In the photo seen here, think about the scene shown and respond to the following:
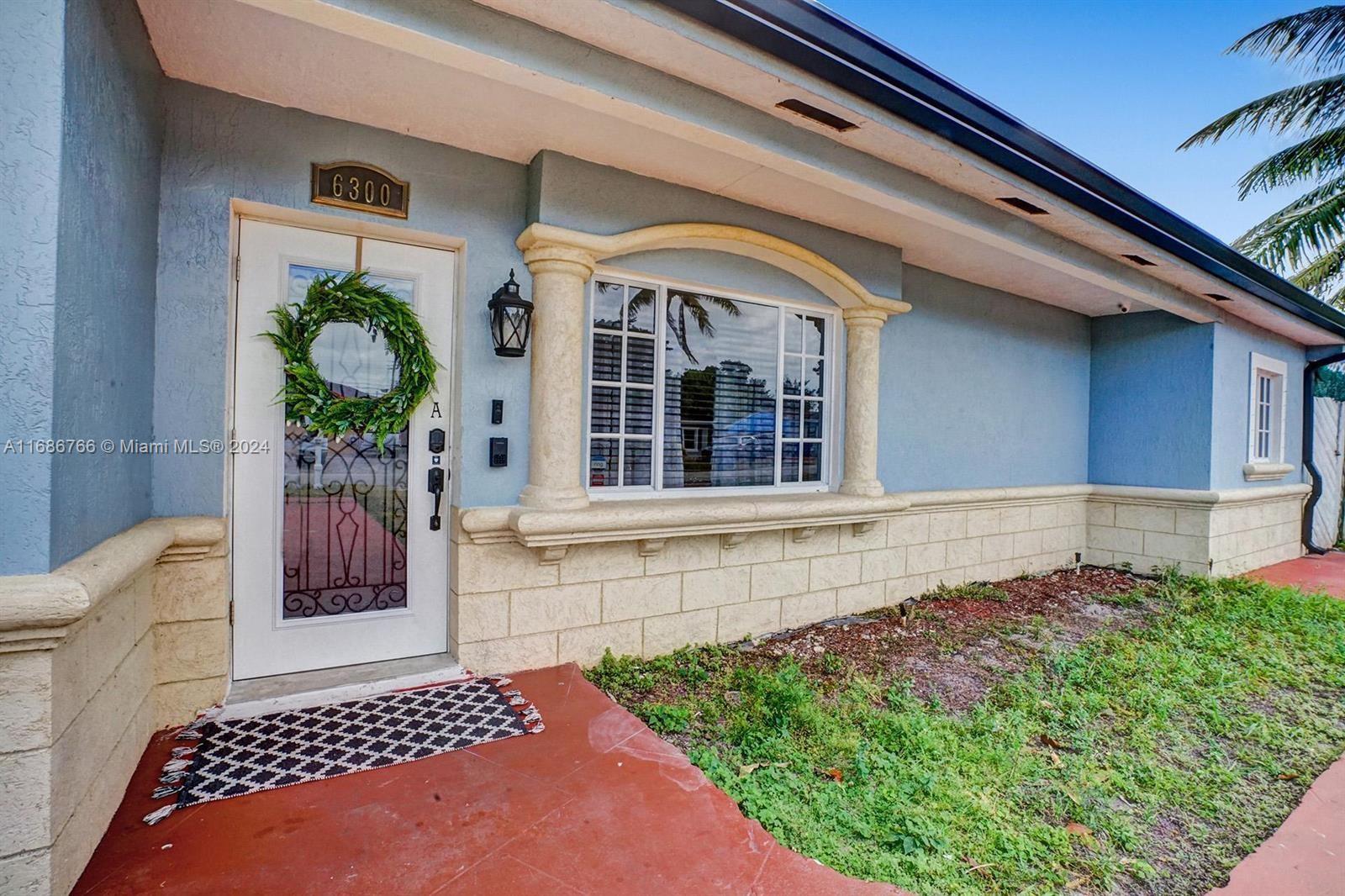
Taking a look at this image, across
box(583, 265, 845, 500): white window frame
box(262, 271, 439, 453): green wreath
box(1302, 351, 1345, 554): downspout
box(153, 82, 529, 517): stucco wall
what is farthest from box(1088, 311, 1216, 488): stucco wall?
box(262, 271, 439, 453): green wreath

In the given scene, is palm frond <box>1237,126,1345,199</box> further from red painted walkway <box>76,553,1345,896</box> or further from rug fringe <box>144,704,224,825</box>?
rug fringe <box>144,704,224,825</box>

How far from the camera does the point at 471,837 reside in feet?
6.30

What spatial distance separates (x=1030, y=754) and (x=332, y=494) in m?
3.45

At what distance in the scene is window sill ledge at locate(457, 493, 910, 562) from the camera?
3.00m

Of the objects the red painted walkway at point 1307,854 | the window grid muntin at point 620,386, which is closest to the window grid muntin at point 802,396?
the window grid muntin at point 620,386

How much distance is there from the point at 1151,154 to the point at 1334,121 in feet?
11.7

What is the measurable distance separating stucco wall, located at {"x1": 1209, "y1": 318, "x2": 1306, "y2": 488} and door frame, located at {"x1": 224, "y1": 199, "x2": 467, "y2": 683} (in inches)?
266

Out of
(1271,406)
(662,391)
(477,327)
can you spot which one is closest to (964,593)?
(662,391)

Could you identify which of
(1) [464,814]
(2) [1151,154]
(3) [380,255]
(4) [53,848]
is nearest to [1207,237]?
(3) [380,255]

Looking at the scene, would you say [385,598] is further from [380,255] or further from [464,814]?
[380,255]

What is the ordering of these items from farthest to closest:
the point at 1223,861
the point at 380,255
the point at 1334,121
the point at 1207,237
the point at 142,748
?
1. the point at 1334,121
2. the point at 1207,237
3. the point at 380,255
4. the point at 142,748
5. the point at 1223,861

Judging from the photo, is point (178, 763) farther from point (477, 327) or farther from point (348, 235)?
point (348, 235)

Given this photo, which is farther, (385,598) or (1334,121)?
(1334,121)

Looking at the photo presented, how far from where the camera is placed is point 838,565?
4.39m
